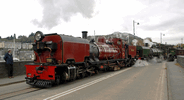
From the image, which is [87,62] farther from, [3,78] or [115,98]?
[3,78]

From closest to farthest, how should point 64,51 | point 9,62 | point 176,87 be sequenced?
point 176,87 < point 64,51 < point 9,62

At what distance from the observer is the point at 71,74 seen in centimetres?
830

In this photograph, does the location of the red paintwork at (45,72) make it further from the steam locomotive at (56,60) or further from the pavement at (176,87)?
the pavement at (176,87)

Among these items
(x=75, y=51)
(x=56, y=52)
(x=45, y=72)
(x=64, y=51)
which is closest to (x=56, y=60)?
(x=56, y=52)

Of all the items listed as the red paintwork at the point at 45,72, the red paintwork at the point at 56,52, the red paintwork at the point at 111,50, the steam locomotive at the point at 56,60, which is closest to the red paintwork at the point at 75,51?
the steam locomotive at the point at 56,60

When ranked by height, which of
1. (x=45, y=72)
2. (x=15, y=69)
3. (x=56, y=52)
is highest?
(x=56, y=52)

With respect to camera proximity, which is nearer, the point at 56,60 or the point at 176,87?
the point at 176,87

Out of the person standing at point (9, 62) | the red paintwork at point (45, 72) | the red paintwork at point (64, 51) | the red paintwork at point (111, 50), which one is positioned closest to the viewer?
the red paintwork at point (45, 72)

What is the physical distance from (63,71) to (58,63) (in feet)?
1.90

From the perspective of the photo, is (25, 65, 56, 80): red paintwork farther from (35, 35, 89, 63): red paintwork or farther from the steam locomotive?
(35, 35, 89, 63): red paintwork

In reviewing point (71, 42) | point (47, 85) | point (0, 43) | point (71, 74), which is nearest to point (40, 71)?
point (47, 85)

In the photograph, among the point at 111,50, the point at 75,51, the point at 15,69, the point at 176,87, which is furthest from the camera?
the point at 111,50

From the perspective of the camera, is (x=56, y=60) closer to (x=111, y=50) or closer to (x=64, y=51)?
(x=64, y=51)

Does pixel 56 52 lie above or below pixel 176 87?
above
